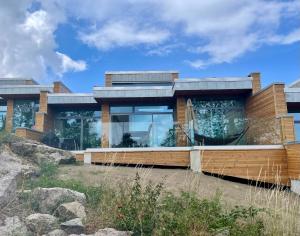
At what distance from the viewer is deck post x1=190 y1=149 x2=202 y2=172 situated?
11.7 m

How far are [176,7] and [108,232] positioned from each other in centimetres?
747

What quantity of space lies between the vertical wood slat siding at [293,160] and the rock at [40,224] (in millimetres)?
8320

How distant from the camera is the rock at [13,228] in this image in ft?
15.8

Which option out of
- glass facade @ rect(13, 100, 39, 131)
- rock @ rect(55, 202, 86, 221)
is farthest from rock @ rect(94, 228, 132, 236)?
glass facade @ rect(13, 100, 39, 131)

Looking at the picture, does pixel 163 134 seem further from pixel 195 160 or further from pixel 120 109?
pixel 120 109

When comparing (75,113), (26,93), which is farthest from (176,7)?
(26,93)

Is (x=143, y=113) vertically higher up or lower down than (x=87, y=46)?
lower down

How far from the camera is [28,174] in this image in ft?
26.6

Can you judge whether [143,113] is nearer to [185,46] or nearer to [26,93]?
[185,46]

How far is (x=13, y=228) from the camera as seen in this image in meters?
4.96

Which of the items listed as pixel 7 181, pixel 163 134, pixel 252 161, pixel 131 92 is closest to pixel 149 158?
pixel 163 134

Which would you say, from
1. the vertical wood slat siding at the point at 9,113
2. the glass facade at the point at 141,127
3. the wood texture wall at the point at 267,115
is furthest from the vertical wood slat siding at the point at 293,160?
the vertical wood slat siding at the point at 9,113

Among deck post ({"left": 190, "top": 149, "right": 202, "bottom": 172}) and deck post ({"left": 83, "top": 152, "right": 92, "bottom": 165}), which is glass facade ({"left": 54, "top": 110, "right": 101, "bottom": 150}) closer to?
deck post ({"left": 83, "top": 152, "right": 92, "bottom": 165})

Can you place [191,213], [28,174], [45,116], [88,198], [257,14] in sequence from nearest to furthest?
[191,213], [88,198], [28,174], [257,14], [45,116]
